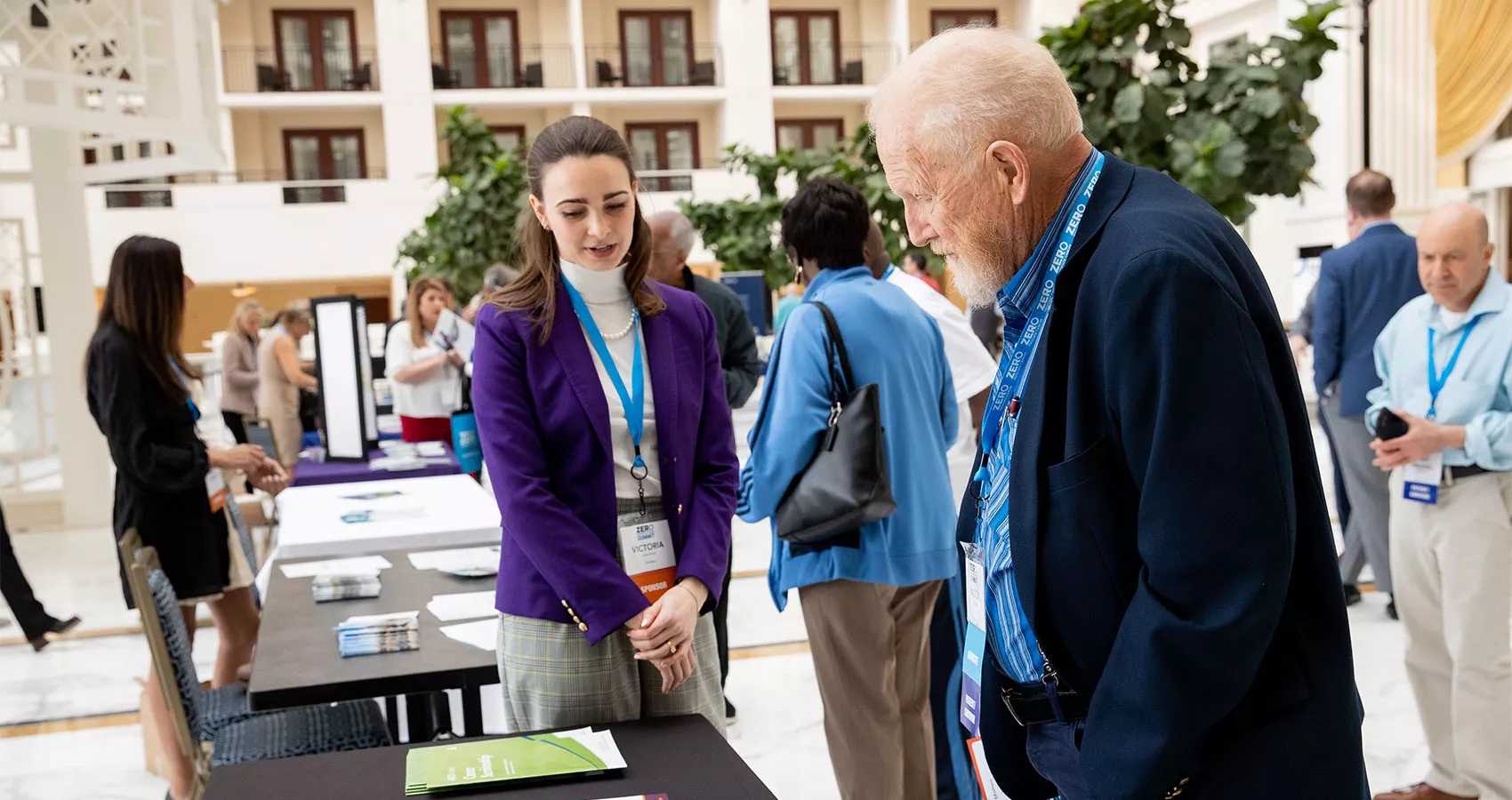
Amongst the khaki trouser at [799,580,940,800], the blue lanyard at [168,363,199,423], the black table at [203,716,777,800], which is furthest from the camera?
the blue lanyard at [168,363,199,423]

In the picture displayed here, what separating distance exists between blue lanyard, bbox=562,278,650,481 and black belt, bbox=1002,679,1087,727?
0.85m

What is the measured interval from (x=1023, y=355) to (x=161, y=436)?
3.07 meters

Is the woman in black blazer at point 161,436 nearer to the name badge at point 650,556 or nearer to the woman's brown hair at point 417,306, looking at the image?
the name badge at point 650,556

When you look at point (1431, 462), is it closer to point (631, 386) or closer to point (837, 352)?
point (837, 352)

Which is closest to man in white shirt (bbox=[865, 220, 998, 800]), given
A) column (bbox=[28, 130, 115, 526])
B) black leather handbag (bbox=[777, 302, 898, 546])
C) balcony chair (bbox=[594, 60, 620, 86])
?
black leather handbag (bbox=[777, 302, 898, 546])

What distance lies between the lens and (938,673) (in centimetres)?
326

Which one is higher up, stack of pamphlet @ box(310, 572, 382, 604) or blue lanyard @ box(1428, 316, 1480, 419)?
blue lanyard @ box(1428, 316, 1480, 419)

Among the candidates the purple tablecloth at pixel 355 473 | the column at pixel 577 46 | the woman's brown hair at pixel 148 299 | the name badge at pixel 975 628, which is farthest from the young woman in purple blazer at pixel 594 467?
the column at pixel 577 46

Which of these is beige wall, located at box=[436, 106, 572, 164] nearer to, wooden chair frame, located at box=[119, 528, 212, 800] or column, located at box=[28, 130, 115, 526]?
column, located at box=[28, 130, 115, 526]

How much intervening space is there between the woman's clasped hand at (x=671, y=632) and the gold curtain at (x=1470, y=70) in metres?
12.1

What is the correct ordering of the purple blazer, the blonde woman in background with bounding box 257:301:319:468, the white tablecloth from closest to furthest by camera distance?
the purple blazer < the white tablecloth < the blonde woman in background with bounding box 257:301:319:468

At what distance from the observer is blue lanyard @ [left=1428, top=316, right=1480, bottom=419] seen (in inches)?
124

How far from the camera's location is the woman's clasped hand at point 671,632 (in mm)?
1973

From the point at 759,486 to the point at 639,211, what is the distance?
86cm
